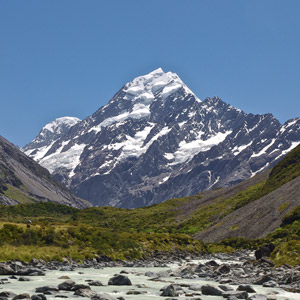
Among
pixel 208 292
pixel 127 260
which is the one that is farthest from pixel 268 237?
pixel 208 292

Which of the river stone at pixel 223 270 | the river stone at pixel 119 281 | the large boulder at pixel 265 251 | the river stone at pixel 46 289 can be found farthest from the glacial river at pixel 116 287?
the large boulder at pixel 265 251

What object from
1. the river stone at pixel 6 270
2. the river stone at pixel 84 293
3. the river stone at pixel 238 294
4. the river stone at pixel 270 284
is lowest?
the river stone at pixel 270 284

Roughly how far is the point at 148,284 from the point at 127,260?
35324 mm

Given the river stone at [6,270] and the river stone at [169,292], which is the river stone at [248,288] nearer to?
the river stone at [169,292]

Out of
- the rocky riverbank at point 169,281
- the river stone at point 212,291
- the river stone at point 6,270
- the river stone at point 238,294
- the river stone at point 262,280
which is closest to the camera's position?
the river stone at point 238,294

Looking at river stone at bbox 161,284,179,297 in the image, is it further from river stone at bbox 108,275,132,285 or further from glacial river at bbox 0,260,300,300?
river stone at bbox 108,275,132,285

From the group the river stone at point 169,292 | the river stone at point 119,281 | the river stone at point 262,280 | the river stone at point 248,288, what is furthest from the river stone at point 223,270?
the river stone at point 169,292

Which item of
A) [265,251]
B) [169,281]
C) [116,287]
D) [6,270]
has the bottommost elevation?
[169,281]

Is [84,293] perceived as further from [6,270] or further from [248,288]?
[6,270]

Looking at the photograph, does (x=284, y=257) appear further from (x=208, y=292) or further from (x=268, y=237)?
(x=268, y=237)

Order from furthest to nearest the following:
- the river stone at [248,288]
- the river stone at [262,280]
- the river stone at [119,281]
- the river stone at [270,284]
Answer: the river stone at [262,280]
the river stone at [119,281]
the river stone at [270,284]
the river stone at [248,288]

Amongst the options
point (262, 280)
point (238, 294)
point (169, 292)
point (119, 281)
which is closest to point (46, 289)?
point (119, 281)

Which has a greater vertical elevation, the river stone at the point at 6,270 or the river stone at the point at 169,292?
the river stone at the point at 6,270

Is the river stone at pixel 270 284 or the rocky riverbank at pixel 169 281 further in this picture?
the river stone at pixel 270 284
